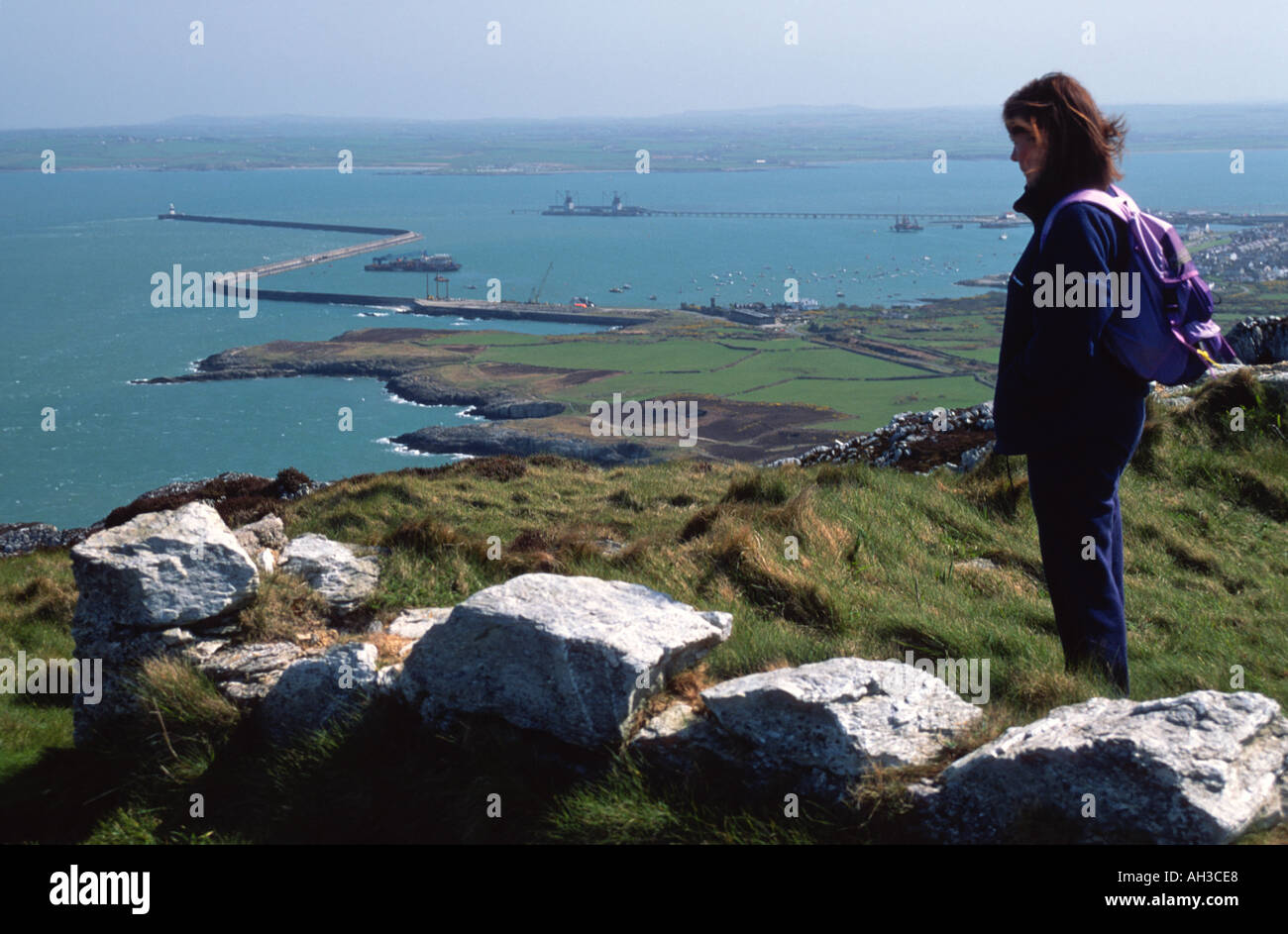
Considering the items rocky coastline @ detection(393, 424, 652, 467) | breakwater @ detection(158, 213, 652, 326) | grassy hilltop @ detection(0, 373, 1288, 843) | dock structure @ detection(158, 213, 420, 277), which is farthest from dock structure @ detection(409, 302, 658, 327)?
grassy hilltop @ detection(0, 373, 1288, 843)

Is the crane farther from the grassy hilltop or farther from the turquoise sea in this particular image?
the grassy hilltop

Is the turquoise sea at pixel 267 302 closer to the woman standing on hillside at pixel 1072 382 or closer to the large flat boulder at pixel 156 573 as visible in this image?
the large flat boulder at pixel 156 573

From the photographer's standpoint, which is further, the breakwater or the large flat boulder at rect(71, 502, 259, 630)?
the breakwater

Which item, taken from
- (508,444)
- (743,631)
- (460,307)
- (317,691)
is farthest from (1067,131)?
(460,307)

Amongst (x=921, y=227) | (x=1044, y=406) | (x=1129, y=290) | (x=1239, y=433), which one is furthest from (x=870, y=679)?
(x=921, y=227)

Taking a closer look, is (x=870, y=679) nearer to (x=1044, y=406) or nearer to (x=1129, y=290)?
(x=1044, y=406)

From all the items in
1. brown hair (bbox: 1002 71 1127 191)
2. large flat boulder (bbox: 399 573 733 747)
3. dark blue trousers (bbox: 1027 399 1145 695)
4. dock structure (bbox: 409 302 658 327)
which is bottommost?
large flat boulder (bbox: 399 573 733 747)

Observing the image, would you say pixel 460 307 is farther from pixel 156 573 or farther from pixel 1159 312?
pixel 1159 312
